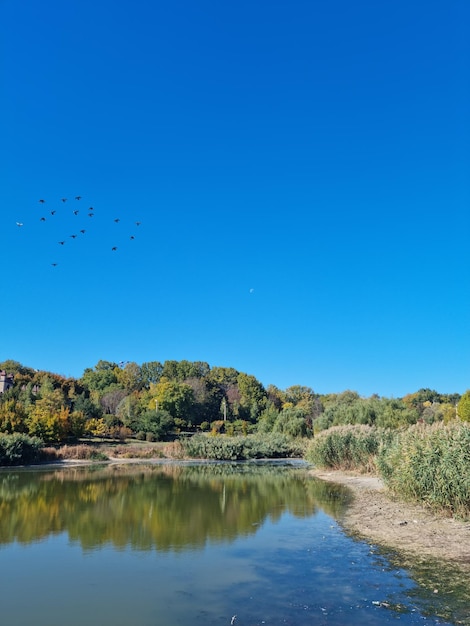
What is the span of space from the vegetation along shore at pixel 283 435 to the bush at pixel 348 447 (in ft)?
0.21

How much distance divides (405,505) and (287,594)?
32.0ft

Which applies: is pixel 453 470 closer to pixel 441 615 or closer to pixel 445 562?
pixel 445 562

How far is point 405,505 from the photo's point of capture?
54.7 ft

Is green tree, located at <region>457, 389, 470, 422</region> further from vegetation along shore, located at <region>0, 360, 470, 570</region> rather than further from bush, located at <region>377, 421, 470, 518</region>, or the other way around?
bush, located at <region>377, 421, 470, 518</region>

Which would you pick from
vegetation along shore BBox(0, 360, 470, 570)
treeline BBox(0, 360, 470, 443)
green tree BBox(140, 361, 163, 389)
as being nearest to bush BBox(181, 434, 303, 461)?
vegetation along shore BBox(0, 360, 470, 570)

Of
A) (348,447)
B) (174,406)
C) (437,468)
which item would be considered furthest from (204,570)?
(174,406)

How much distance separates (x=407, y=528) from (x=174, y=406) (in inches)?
2514

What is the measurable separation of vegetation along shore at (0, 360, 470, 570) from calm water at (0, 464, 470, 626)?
166 centimetres

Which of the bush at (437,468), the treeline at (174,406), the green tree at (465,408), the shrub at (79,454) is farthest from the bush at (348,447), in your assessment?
the shrub at (79,454)

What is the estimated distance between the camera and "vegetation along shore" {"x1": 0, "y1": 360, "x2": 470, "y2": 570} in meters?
13.8

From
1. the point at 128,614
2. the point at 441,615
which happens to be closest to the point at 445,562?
the point at 441,615

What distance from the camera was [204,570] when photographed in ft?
31.9

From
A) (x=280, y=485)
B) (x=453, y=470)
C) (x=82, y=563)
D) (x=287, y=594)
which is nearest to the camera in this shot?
(x=287, y=594)

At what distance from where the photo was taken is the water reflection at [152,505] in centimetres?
1352
